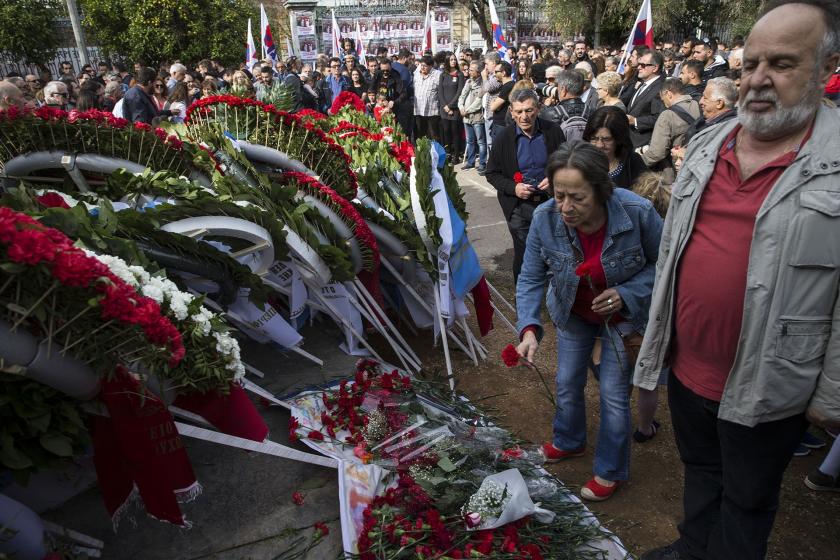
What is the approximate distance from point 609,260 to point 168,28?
21726 mm

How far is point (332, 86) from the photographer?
1352 cm

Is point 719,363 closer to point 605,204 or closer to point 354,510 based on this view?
point 605,204

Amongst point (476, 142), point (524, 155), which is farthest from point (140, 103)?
point (476, 142)

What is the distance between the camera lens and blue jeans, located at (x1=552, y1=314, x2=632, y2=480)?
2.90m

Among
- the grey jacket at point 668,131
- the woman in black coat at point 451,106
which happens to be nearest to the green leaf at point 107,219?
the grey jacket at point 668,131

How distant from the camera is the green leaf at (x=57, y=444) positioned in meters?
1.71

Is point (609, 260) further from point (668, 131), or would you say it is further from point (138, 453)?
point (668, 131)

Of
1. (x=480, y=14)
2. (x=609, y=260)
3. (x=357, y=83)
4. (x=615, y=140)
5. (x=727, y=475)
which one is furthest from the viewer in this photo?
(x=480, y=14)

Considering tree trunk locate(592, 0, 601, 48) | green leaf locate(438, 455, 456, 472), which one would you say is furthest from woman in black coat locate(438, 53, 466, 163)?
tree trunk locate(592, 0, 601, 48)

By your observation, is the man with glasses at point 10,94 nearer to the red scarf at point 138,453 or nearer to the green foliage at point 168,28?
the red scarf at point 138,453

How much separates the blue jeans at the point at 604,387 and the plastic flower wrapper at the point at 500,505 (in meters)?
0.66

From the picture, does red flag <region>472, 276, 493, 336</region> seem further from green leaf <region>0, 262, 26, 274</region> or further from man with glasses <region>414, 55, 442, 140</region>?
man with glasses <region>414, 55, 442, 140</region>

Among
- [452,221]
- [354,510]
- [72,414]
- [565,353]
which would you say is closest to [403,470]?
[354,510]

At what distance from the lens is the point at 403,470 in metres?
2.60
